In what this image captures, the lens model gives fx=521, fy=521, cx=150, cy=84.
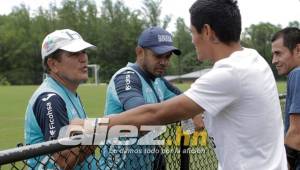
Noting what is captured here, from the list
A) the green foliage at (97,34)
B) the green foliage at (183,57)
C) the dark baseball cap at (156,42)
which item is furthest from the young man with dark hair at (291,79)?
the green foliage at (97,34)

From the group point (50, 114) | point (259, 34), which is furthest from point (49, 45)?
point (259, 34)

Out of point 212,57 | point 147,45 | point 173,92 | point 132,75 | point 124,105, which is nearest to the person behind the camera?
point 212,57

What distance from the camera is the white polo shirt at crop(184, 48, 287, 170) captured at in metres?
2.19

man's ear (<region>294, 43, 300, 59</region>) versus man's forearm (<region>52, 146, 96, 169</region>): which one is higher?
man's ear (<region>294, 43, 300, 59</region>)

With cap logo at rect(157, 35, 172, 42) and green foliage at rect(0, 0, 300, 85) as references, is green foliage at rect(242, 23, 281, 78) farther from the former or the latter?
cap logo at rect(157, 35, 172, 42)

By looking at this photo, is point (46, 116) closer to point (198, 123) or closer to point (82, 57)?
point (82, 57)

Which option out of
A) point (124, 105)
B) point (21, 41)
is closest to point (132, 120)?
point (124, 105)

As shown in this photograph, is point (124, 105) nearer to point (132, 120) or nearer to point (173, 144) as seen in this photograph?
point (173, 144)

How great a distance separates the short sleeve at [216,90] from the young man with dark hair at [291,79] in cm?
151

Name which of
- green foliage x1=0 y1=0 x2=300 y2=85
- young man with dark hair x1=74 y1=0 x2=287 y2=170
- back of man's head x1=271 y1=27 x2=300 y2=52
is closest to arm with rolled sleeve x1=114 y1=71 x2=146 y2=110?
young man with dark hair x1=74 y1=0 x2=287 y2=170

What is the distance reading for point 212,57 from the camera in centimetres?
237

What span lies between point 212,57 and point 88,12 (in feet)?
248

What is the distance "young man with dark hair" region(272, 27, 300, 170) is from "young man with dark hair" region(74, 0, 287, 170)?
4.11ft

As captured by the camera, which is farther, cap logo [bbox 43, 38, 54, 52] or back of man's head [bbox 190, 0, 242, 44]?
cap logo [bbox 43, 38, 54, 52]
